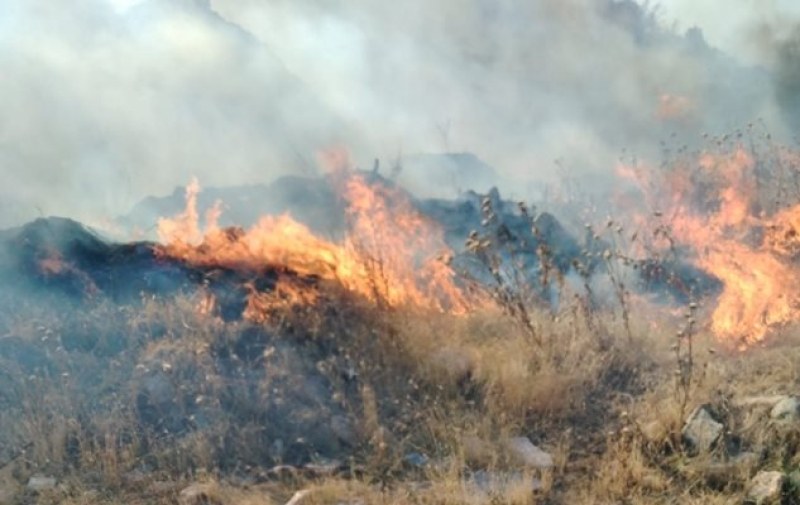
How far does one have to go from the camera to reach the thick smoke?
12.1 meters

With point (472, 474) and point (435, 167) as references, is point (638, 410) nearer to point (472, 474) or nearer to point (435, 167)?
point (472, 474)

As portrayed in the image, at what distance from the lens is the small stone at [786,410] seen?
4707 millimetres

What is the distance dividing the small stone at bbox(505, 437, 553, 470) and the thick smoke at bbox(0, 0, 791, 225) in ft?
24.1

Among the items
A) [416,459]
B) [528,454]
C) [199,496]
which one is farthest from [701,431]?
[199,496]

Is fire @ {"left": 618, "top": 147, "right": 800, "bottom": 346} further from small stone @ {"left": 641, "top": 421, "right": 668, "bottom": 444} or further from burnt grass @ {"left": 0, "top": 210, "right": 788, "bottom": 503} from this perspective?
small stone @ {"left": 641, "top": 421, "right": 668, "bottom": 444}

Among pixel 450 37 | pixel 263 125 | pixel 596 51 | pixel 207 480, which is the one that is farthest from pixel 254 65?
pixel 207 480

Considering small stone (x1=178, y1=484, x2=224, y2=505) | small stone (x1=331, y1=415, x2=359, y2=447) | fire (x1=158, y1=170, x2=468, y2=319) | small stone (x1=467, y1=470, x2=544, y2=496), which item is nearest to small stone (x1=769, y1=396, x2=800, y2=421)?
small stone (x1=467, y1=470, x2=544, y2=496)

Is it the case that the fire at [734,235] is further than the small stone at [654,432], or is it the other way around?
the fire at [734,235]

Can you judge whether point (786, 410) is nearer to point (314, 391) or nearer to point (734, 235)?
point (314, 391)

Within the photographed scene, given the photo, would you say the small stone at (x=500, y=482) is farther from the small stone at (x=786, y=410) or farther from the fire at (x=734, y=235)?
the fire at (x=734, y=235)

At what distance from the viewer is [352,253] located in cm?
725

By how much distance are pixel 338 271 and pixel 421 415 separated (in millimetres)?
1995

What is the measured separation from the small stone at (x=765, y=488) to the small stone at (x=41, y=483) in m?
3.99

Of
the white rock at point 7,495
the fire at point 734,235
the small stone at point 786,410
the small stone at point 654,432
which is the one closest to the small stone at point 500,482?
the small stone at point 654,432
